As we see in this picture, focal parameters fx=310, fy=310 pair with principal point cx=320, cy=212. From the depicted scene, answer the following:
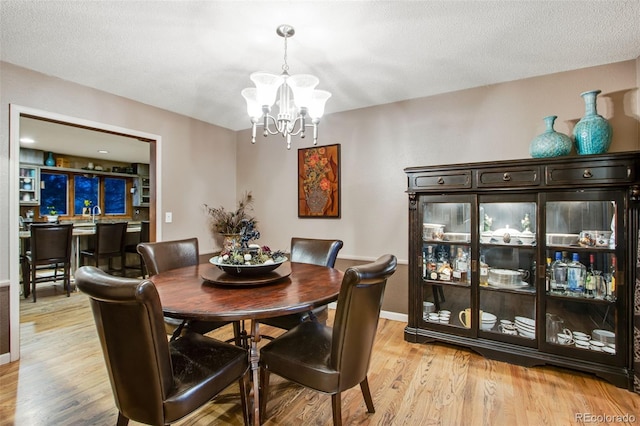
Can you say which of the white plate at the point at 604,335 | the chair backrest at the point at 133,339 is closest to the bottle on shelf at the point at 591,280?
the white plate at the point at 604,335

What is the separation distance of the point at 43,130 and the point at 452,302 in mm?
6000

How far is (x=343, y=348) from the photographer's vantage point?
1.43m

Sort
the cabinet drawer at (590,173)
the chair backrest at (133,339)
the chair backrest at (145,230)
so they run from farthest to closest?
the chair backrest at (145,230) → the cabinet drawer at (590,173) → the chair backrest at (133,339)

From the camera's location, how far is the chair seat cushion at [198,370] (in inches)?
49.8

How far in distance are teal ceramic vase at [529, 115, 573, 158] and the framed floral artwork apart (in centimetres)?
189

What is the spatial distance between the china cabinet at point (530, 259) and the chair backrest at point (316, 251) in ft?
2.48

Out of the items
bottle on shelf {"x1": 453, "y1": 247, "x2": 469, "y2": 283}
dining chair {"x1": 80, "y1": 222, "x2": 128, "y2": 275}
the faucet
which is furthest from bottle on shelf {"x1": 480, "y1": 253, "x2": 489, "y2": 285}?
the faucet

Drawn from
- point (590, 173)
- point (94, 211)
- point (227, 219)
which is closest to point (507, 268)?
point (590, 173)

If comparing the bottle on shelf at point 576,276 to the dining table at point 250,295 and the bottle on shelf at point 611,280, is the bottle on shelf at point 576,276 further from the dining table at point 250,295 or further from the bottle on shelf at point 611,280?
the dining table at point 250,295

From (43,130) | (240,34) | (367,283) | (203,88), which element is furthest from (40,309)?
(367,283)

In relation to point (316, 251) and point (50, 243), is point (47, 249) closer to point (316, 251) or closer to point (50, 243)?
point (50, 243)

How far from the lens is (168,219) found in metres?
3.55

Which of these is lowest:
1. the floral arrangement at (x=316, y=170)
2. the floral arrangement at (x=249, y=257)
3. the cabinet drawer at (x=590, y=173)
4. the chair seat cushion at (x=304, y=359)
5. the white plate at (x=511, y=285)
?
the chair seat cushion at (x=304, y=359)

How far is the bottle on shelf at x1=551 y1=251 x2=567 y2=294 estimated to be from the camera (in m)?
2.35
